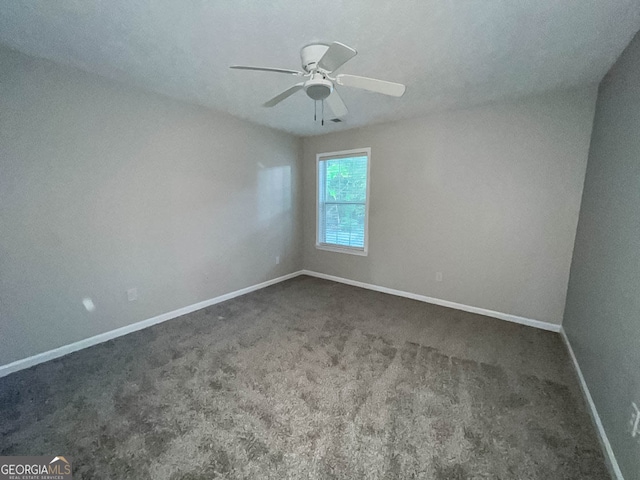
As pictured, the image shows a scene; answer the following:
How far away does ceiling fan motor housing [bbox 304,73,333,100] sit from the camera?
168cm

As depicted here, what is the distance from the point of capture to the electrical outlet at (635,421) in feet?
3.68

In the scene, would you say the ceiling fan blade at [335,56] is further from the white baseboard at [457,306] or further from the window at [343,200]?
the white baseboard at [457,306]

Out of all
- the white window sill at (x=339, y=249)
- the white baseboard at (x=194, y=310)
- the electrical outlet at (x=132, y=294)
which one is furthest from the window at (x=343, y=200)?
the electrical outlet at (x=132, y=294)

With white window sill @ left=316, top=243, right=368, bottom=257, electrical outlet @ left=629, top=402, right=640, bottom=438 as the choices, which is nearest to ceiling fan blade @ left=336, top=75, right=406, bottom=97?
electrical outlet @ left=629, top=402, right=640, bottom=438

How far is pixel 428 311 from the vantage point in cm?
314

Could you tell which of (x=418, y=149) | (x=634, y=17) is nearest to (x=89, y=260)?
(x=418, y=149)

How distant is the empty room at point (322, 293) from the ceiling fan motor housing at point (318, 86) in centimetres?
2

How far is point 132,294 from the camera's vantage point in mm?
2627

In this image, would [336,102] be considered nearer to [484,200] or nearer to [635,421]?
[484,200]

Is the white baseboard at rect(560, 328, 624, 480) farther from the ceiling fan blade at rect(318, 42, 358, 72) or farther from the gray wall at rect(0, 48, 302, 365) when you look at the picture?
the gray wall at rect(0, 48, 302, 365)

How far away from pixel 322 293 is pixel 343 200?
4.99ft

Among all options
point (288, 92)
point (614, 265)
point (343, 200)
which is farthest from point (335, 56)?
point (343, 200)

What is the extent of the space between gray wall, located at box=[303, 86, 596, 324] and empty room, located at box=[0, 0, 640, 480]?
0.02 metres

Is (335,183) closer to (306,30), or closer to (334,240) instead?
(334,240)
